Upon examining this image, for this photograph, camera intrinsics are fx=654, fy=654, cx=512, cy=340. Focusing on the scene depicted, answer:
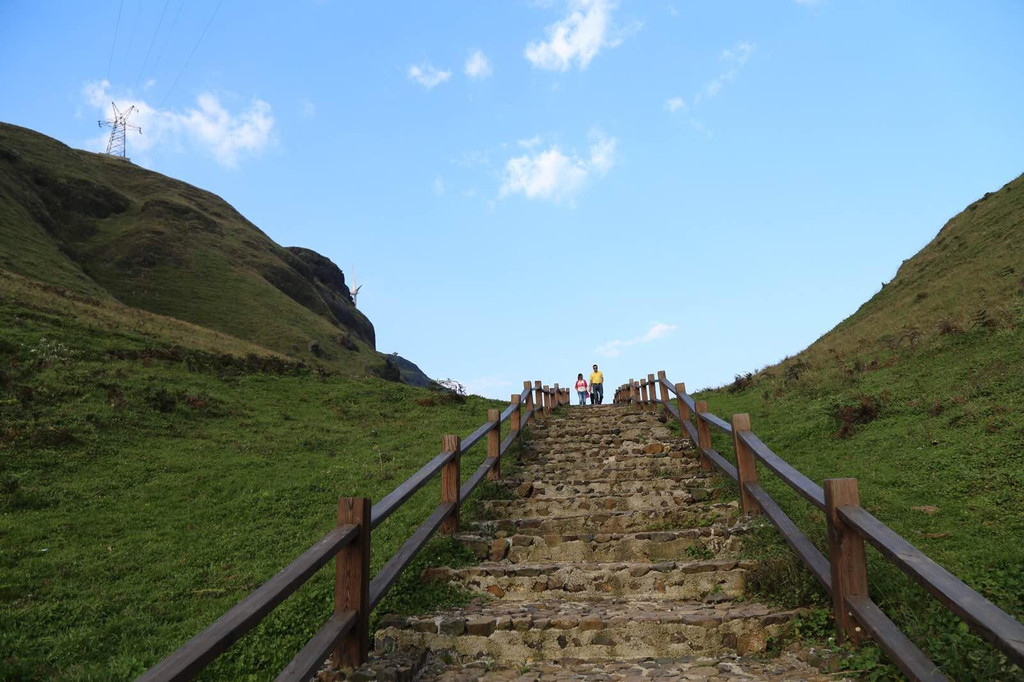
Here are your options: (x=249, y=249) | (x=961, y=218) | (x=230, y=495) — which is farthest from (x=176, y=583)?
(x=249, y=249)

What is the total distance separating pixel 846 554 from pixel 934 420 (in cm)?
682

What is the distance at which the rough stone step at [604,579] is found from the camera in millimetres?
5824

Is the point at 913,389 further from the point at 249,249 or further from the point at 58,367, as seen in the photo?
the point at 249,249

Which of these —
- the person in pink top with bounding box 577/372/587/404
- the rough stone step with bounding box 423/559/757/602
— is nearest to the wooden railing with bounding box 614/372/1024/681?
the rough stone step with bounding box 423/559/757/602

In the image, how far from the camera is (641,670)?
457 cm

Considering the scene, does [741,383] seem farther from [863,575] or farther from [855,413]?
[863,575]

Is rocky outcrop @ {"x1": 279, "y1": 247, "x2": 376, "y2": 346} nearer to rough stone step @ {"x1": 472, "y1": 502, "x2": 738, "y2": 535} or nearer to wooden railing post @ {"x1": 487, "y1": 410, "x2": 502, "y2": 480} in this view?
wooden railing post @ {"x1": 487, "y1": 410, "x2": 502, "y2": 480}

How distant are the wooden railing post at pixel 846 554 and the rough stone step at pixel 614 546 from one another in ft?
7.30

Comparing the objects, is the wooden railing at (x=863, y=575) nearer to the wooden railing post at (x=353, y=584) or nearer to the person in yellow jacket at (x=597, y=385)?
the wooden railing post at (x=353, y=584)

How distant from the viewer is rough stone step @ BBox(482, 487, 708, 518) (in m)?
8.14

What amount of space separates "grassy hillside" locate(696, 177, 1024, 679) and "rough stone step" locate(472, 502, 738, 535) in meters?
1.00

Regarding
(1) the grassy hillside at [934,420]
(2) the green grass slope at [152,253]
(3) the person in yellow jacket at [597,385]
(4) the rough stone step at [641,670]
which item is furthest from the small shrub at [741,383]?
(2) the green grass slope at [152,253]

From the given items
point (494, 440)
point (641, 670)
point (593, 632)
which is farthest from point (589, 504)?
point (641, 670)

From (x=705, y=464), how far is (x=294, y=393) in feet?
47.0
